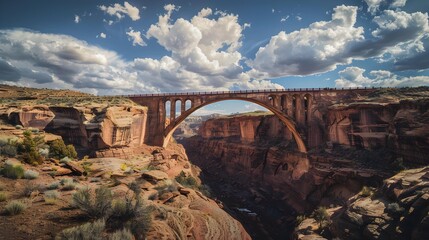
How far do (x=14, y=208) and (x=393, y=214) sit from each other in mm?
Result: 16940

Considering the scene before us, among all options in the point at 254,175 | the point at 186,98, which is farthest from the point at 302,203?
the point at 186,98

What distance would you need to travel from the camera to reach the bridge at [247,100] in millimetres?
35062

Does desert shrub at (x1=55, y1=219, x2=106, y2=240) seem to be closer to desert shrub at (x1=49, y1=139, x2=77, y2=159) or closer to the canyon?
the canyon

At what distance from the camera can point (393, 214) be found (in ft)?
40.4

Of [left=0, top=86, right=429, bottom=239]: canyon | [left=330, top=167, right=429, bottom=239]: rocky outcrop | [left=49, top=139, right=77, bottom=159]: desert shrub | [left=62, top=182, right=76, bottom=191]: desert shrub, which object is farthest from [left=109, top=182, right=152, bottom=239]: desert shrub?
[left=49, top=139, right=77, bottom=159]: desert shrub

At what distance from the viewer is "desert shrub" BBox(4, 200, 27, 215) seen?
24.0 feet

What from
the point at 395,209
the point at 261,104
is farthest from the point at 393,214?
the point at 261,104

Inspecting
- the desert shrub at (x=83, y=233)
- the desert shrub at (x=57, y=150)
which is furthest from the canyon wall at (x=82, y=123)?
the desert shrub at (x=83, y=233)

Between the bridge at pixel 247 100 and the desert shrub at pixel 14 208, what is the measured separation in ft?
90.8

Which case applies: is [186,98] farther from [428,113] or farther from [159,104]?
[428,113]

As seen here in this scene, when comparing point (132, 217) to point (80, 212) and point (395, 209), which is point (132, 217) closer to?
point (80, 212)

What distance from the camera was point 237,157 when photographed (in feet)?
178

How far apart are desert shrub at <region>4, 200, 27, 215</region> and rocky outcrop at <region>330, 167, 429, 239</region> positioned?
50.7 ft

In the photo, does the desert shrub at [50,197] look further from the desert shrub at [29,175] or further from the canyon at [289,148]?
the canyon at [289,148]
